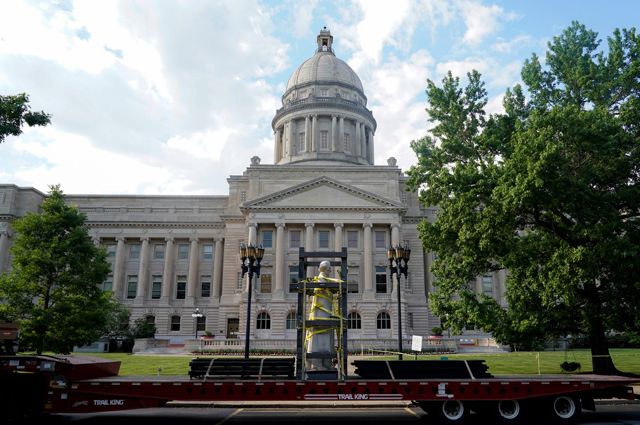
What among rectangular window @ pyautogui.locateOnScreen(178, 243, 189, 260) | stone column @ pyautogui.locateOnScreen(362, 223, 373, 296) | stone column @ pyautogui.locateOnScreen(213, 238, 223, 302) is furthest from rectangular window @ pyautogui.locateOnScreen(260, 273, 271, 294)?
rectangular window @ pyautogui.locateOnScreen(178, 243, 189, 260)

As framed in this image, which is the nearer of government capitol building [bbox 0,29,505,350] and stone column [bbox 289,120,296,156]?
government capitol building [bbox 0,29,505,350]

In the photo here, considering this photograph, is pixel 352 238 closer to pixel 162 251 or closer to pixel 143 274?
pixel 162 251

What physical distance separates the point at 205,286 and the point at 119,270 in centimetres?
1118

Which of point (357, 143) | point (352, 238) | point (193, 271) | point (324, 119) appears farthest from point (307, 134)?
point (193, 271)

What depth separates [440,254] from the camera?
23.2m

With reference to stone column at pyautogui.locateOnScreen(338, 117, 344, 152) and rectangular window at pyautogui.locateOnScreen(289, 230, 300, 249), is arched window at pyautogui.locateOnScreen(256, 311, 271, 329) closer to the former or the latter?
rectangular window at pyautogui.locateOnScreen(289, 230, 300, 249)

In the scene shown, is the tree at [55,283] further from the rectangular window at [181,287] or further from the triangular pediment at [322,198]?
the rectangular window at [181,287]

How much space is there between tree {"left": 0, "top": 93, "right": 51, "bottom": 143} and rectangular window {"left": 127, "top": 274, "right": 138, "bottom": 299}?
4997 cm

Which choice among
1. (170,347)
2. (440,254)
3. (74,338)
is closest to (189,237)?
(170,347)

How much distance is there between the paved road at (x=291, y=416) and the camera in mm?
12656

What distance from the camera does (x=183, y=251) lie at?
65438 millimetres

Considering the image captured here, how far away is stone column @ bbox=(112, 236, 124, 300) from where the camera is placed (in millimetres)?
62469

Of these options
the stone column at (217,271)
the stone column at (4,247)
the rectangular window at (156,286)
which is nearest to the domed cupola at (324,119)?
the stone column at (217,271)

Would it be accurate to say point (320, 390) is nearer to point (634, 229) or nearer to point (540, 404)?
point (540, 404)
